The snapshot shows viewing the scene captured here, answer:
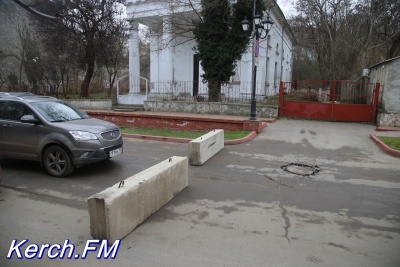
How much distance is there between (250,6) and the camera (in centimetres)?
1655

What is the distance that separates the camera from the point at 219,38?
58.3 feet

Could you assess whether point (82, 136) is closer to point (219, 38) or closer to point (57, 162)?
point (57, 162)

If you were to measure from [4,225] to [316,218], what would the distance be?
450 centimetres

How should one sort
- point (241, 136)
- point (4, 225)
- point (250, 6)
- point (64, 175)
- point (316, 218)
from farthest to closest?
point (250, 6) → point (241, 136) → point (64, 175) → point (316, 218) → point (4, 225)

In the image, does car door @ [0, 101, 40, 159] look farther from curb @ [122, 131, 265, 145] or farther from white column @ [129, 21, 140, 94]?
white column @ [129, 21, 140, 94]

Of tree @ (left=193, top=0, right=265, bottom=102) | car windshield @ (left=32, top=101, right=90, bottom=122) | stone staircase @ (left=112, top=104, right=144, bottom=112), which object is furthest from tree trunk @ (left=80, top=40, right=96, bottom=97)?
car windshield @ (left=32, top=101, right=90, bottom=122)

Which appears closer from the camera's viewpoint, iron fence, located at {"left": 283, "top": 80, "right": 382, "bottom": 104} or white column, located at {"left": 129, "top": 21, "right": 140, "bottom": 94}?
iron fence, located at {"left": 283, "top": 80, "right": 382, "bottom": 104}

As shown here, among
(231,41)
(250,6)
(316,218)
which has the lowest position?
(316,218)

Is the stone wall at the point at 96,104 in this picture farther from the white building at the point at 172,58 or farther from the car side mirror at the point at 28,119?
the car side mirror at the point at 28,119

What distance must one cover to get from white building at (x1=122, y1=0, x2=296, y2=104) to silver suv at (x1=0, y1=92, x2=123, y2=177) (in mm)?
11581

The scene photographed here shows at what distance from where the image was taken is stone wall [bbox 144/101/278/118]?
15.3 m

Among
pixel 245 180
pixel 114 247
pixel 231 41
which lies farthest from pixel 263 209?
pixel 231 41

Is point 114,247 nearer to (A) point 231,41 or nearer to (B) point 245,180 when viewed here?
(B) point 245,180

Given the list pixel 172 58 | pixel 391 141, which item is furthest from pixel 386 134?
pixel 172 58
